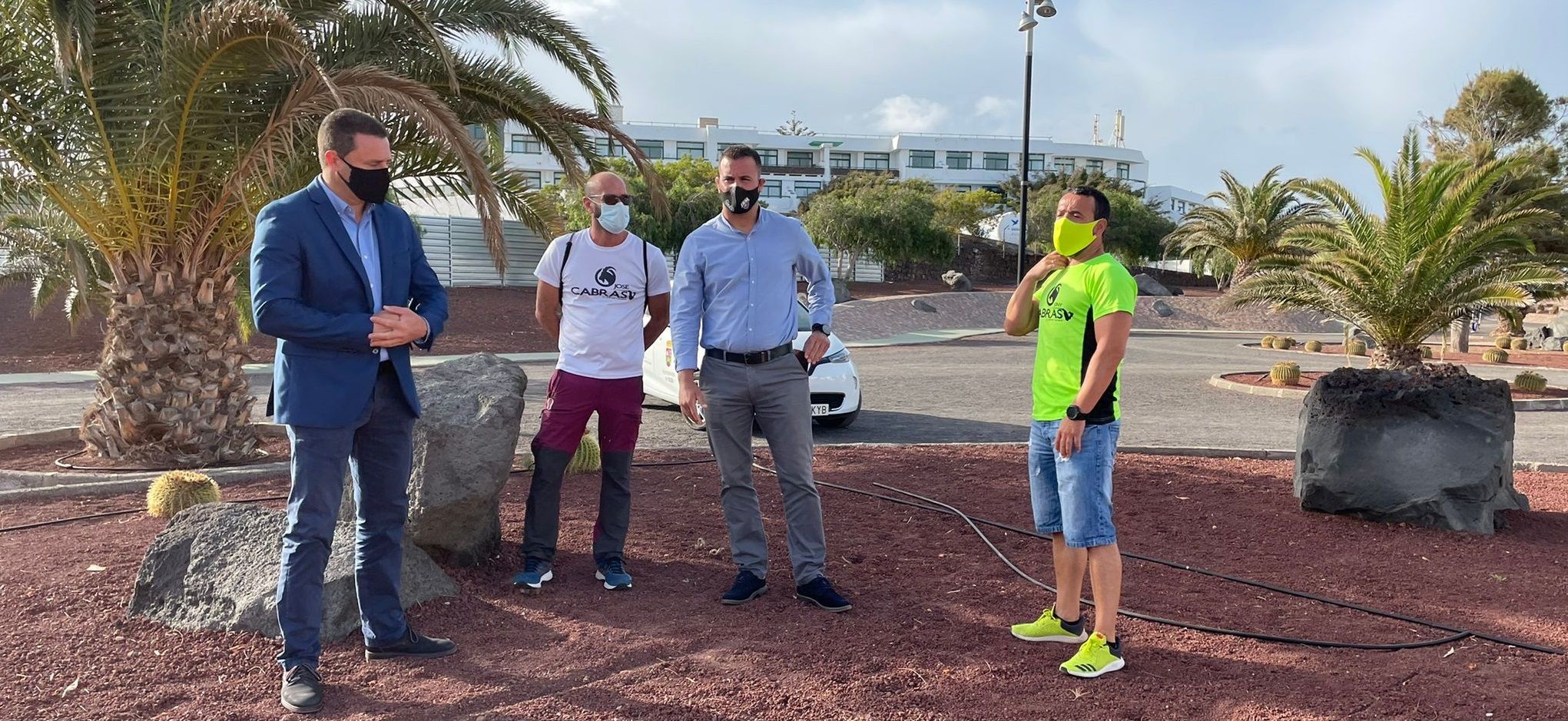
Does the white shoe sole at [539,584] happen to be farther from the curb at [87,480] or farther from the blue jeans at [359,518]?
the curb at [87,480]

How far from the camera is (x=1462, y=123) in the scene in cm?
4044

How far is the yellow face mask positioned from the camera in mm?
3781

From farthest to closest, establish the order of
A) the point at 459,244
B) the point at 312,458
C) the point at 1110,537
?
the point at 459,244
the point at 1110,537
the point at 312,458

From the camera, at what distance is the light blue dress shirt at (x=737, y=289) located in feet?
14.9

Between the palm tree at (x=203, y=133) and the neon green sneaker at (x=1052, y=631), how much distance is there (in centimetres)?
424

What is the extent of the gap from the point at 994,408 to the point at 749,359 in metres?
8.62

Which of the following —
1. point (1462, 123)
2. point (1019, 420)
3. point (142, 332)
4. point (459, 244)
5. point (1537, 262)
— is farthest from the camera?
point (1462, 123)

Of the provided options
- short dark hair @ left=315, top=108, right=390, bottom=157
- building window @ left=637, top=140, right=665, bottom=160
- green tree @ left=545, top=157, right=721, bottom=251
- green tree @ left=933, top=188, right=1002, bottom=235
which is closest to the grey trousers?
short dark hair @ left=315, top=108, right=390, bottom=157

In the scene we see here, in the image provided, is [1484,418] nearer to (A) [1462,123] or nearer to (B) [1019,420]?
(B) [1019,420]

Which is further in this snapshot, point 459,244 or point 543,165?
point 543,165

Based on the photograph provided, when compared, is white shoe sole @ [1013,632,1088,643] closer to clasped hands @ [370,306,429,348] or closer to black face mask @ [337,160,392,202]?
clasped hands @ [370,306,429,348]

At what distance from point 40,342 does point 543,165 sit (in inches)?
2226

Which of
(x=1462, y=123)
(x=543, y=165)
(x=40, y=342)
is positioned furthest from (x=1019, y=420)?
(x=543, y=165)

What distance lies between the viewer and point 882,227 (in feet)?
132
